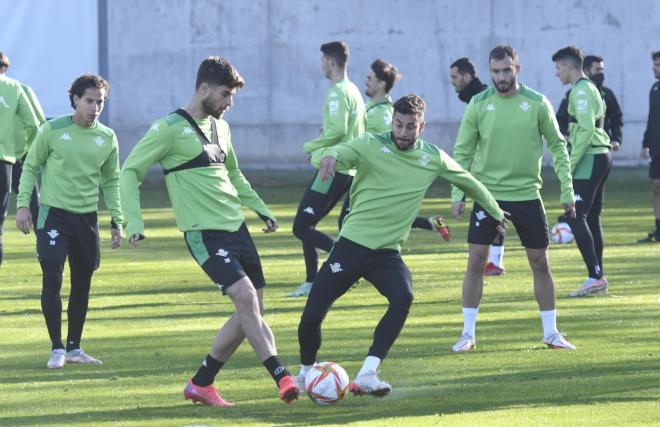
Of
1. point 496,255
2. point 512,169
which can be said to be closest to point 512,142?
point 512,169

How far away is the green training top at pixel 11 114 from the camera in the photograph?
47.0 ft

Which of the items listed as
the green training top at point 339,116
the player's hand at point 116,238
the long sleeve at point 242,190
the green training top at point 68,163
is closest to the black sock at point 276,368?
the long sleeve at point 242,190

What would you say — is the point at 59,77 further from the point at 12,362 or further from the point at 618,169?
the point at 12,362

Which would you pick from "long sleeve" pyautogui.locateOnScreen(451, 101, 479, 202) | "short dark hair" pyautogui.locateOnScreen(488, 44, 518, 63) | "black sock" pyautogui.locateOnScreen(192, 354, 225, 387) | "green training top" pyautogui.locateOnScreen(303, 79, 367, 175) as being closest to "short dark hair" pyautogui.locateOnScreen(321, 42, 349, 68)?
"green training top" pyautogui.locateOnScreen(303, 79, 367, 175)

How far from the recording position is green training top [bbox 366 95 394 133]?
15.4 metres

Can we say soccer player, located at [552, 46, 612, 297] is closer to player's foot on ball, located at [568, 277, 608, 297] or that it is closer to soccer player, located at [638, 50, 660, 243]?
player's foot on ball, located at [568, 277, 608, 297]

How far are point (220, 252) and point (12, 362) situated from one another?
2.68 m

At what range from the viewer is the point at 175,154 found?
9148mm

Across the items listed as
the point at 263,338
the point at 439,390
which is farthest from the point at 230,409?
the point at 439,390

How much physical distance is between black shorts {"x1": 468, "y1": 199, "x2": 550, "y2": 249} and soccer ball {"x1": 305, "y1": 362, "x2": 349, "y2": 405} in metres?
2.47

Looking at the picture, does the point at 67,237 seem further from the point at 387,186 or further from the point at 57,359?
the point at 387,186

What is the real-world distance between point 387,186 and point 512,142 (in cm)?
213

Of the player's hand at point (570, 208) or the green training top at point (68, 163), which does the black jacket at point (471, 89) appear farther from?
the green training top at point (68, 163)

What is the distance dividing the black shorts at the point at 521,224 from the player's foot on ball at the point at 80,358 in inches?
111
